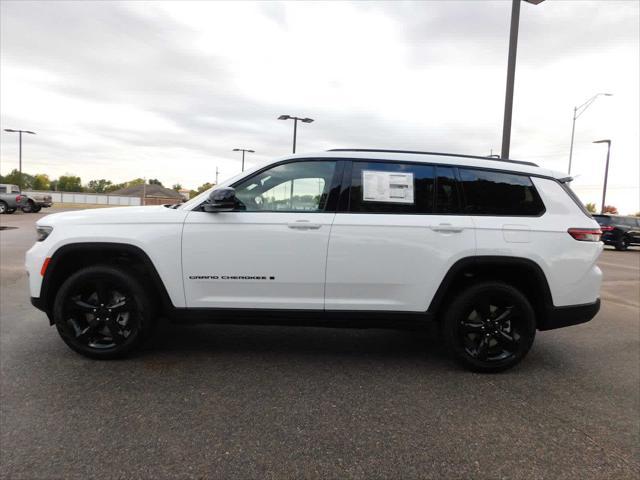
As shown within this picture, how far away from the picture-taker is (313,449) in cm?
241

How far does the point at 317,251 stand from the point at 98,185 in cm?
16211

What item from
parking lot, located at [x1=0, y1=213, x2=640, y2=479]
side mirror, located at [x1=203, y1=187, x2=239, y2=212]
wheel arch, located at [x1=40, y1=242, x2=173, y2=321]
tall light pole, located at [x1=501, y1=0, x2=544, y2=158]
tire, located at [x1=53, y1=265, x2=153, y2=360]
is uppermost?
tall light pole, located at [x1=501, y1=0, x2=544, y2=158]

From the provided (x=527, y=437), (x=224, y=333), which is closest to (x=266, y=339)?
(x=224, y=333)

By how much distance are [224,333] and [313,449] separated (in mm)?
2266

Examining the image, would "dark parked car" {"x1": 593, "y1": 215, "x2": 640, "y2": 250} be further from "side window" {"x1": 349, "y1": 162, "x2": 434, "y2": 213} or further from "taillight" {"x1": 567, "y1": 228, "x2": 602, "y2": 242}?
"side window" {"x1": 349, "y1": 162, "x2": 434, "y2": 213}

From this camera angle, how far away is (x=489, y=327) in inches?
141

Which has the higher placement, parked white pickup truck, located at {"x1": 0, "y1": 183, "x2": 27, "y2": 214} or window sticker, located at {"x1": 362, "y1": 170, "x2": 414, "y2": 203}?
window sticker, located at {"x1": 362, "y1": 170, "x2": 414, "y2": 203}

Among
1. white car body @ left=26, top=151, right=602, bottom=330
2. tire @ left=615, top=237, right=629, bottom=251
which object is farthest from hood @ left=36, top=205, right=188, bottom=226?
tire @ left=615, top=237, right=629, bottom=251

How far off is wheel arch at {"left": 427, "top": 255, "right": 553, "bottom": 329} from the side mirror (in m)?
1.88

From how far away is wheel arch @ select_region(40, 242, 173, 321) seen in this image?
3.47 meters

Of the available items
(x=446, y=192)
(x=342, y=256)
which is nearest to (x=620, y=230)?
(x=446, y=192)

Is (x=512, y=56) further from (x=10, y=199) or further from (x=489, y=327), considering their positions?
(x=10, y=199)

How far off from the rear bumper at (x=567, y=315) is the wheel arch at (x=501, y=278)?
0.09 feet

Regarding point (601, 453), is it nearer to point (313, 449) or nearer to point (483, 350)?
point (483, 350)
